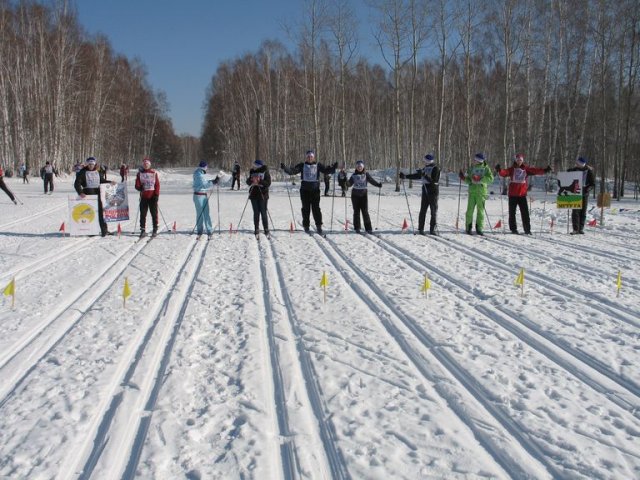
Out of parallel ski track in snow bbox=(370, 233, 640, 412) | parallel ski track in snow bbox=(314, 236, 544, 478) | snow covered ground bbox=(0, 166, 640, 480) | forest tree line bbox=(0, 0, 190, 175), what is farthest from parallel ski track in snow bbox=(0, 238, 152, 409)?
forest tree line bbox=(0, 0, 190, 175)

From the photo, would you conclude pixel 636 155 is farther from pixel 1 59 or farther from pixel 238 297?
pixel 1 59

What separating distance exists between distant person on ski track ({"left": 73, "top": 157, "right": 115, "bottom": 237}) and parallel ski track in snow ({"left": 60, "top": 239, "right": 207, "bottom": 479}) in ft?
20.8

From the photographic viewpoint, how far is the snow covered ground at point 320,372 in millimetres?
2885

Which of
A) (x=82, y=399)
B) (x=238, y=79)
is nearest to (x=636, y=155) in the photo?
(x=238, y=79)

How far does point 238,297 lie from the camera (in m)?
Result: 6.22

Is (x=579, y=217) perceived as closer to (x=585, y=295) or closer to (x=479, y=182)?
(x=479, y=182)

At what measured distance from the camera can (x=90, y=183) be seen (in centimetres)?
1141

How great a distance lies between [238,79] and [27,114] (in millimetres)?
19143

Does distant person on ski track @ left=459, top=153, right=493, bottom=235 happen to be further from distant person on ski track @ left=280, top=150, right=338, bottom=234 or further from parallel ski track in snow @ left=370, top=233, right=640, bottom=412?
parallel ski track in snow @ left=370, top=233, right=640, bottom=412

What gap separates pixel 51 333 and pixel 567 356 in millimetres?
4911

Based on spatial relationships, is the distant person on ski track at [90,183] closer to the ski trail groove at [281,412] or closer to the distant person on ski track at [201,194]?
the distant person on ski track at [201,194]

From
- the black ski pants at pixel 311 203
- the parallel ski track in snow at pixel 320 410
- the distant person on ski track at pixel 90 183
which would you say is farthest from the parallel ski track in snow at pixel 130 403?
the distant person on ski track at pixel 90 183

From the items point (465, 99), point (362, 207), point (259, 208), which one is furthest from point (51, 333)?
point (465, 99)

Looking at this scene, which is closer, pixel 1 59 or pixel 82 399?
pixel 82 399
